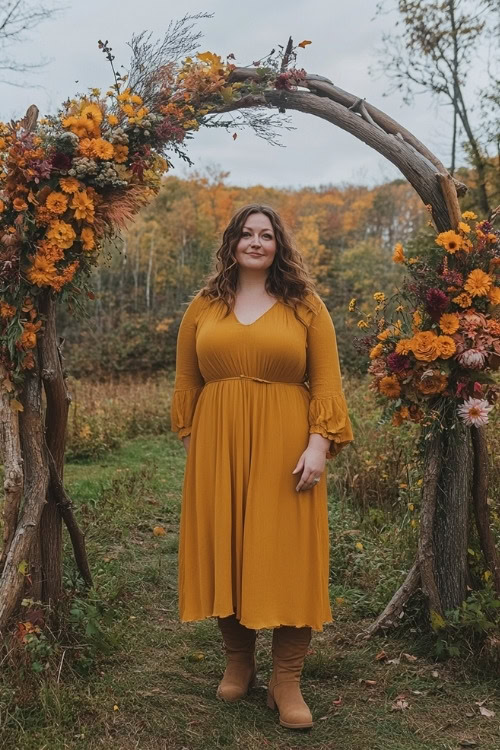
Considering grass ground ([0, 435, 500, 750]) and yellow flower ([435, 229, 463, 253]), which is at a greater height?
yellow flower ([435, 229, 463, 253])

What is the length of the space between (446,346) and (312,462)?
85cm

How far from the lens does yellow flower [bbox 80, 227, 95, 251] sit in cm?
314

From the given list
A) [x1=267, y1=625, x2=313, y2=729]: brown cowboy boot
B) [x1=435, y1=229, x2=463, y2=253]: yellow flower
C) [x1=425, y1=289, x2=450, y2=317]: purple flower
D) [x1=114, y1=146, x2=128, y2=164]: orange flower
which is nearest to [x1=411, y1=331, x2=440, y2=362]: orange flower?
[x1=425, y1=289, x2=450, y2=317]: purple flower

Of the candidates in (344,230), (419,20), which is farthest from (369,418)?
(344,230)

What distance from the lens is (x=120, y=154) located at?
324 cm

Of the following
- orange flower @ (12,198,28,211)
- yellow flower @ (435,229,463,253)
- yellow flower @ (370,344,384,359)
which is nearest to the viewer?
orange flower @ (12,198,28,211)

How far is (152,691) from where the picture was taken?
3094mm

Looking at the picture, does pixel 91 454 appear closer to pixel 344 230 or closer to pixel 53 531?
pixel 53 531

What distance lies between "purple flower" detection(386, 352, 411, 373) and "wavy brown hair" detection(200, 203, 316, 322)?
20.9 inches

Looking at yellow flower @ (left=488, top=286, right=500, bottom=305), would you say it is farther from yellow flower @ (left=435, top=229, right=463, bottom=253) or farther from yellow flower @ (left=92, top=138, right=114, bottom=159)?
yellow flower @ (left=92, top=138, right=114, bottom=159)

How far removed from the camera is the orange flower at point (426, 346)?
3.19m

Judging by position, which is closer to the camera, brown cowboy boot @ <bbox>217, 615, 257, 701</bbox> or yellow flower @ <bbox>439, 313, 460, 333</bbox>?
brown cowboy boot @ <bbox>217, 615, 257, 701</bbox>

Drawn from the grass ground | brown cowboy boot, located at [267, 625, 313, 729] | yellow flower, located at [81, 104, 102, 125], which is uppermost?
yellow flower, located at [81, 104, 102, 125]

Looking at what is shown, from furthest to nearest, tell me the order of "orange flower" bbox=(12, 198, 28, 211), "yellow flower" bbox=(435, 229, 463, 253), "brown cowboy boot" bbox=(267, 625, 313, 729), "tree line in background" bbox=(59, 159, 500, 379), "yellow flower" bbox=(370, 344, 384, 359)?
"tree line in background" bbox=(59, 159, 500, 379), "yellow flower" bbox=(370, 344, 384, 359), "yellow flower" bbox=(435, 229, 463, 253), "orange flower" bbox=(12, 198, 28, 211), "brown cowboy boot" bbox=(267, 625, 313, 729)
